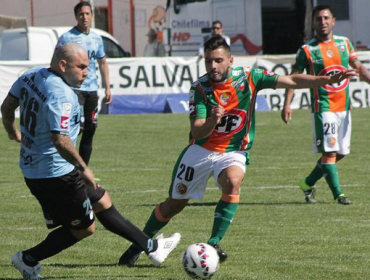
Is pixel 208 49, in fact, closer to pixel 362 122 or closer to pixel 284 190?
pixel 284 190

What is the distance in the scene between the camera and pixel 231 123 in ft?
27.1

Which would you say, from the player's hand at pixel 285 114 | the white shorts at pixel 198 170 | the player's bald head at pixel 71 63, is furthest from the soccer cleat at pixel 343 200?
the player's bald head at pixel 71 63

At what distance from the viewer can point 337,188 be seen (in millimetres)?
11398

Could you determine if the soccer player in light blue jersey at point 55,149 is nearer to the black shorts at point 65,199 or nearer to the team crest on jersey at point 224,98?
the black shorts at point 65,199

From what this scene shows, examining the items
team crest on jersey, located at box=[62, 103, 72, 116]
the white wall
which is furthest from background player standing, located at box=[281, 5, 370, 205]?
the white wall

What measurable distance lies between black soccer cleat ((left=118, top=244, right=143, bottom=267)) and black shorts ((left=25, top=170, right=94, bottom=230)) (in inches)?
29.3

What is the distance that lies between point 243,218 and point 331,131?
5.73 feet

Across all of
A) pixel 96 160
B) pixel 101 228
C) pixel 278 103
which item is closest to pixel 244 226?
pixel 101 228

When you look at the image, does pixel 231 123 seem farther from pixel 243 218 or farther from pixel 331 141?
pixel 331 141

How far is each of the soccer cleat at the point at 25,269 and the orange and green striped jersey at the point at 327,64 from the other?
4870 millimetres

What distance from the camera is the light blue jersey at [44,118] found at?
22.6 feet

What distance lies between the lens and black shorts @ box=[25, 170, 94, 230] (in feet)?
23.4

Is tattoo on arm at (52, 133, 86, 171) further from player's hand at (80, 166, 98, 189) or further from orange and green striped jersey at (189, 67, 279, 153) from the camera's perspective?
orange and green striped jersey at (189, 67, 279, 153)

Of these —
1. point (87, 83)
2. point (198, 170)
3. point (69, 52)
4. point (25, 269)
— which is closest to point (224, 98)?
point (198, 170)
